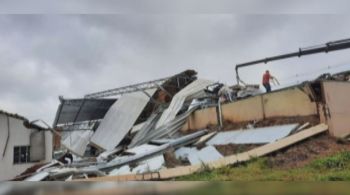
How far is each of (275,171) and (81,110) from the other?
1005 centimetres

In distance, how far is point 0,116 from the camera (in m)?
11.9

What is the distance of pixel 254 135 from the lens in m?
8.80

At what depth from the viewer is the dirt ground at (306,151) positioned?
7016 mm

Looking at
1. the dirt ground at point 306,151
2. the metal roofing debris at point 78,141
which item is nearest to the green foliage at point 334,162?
the dirt ground at point 306,151

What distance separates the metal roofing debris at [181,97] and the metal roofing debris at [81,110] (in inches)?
149

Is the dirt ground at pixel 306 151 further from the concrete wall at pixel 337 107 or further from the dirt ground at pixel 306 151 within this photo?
the concrete wall at pixel 337 107

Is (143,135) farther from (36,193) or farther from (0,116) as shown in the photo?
(36,193)

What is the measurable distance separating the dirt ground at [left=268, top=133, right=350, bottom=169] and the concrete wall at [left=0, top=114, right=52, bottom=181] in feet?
26.8

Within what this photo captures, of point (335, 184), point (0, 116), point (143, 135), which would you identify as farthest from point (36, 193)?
point (0, 116)

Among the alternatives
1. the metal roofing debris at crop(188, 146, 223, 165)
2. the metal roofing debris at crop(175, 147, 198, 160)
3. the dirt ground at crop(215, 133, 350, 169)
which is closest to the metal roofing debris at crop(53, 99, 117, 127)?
the metal roofing debris at crop(175, 147, 198, 160)

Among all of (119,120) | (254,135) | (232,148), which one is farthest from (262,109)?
(119,120)

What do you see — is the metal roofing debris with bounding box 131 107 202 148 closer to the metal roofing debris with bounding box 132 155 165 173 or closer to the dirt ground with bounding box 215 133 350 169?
the metal roofing debris with bounding box 132 155 165 173

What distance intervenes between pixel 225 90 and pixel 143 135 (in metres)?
3.11

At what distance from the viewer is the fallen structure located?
809 cm
